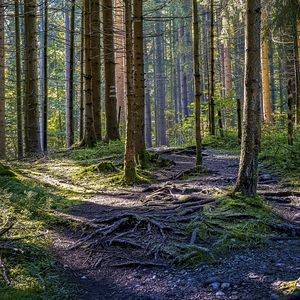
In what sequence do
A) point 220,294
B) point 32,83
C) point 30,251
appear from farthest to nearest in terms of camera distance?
point 32,83 → point 30,251 → point 220,294

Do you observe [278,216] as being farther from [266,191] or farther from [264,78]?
[264,78]

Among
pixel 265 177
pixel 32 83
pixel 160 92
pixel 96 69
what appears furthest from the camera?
pixel 160 92

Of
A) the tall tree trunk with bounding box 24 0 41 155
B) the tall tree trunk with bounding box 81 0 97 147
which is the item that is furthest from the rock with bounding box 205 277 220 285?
the tall tree trunk with bounding box 24 0 41 155

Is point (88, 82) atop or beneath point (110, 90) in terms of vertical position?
atop

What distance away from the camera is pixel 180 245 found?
4676 millimetres

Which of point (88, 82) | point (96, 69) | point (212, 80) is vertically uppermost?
point (96, 69)

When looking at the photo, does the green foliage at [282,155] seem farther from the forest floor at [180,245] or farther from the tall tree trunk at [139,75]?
the tall tree trunk at [139,75]

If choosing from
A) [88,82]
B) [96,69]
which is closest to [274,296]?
[88,82]

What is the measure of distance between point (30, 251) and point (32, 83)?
10337 millimetres

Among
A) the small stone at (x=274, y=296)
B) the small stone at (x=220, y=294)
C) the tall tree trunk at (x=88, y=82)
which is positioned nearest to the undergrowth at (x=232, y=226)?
the small stone at (x=220, y=294)

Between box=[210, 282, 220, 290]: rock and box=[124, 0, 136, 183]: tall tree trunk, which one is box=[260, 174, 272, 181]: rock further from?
box=[210, 282, 220, 290]: rock

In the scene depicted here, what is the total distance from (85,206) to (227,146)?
9836mm

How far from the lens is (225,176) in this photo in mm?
8867

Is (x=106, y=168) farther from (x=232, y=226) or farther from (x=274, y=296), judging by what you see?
(x=274, y=296)
